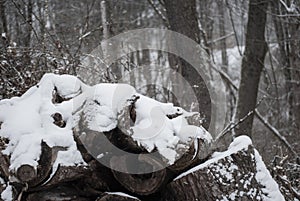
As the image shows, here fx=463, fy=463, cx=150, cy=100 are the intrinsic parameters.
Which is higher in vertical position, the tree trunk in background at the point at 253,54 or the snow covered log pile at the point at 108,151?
the snow covered log pile at the point at 108,151

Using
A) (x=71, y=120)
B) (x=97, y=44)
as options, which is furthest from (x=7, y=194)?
(x=97, y=44)

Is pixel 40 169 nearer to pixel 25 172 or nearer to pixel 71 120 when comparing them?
pixel 25 172

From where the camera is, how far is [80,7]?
32.2ft

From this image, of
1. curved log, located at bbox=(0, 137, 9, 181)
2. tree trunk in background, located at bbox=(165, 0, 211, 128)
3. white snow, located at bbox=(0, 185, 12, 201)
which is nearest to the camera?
curved log, located at bbox=(0, 137, 9, 181)

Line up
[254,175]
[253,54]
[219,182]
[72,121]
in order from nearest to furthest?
[72,121]
[219,182]
[254,175]
[253,54]

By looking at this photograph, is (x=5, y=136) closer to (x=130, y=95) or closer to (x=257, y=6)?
(x=130, y=95)

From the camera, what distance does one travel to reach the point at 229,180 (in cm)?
312

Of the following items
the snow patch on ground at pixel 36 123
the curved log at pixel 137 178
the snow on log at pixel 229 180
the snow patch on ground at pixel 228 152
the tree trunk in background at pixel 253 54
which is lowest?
the tree trunk in background at pixel 253 54

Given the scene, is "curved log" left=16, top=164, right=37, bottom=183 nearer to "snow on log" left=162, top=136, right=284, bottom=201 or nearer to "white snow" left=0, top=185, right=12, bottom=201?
"white snow" left=0, top=185, right=12, bottom=201

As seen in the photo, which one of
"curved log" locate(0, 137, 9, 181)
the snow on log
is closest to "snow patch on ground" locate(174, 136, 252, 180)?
the snow on log

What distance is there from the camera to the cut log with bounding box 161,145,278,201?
9.98 ft

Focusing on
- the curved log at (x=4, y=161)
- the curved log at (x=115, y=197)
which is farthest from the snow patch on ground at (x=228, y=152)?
the curved log at (x=4, y=161)

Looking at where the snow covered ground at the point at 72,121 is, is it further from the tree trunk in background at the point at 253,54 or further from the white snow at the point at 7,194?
the tree trunk in background at the point at 253,54

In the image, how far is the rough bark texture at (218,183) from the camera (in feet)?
9.98
